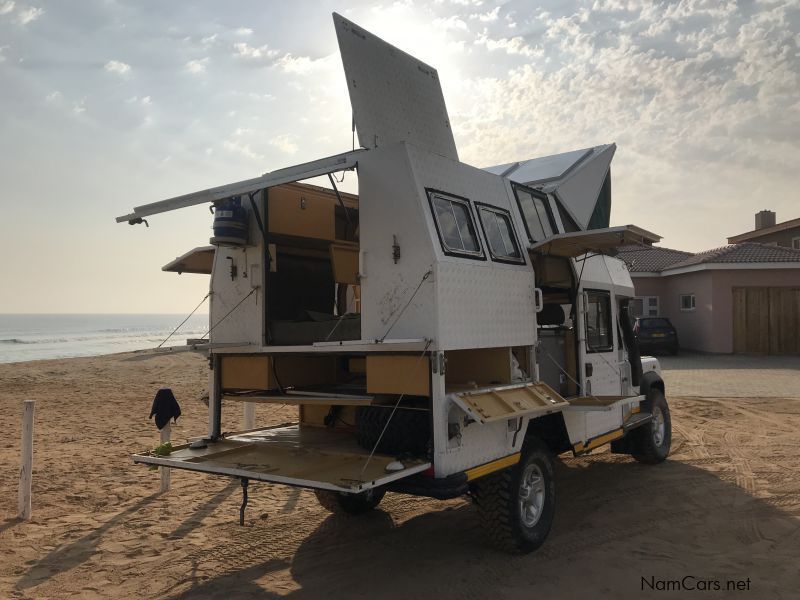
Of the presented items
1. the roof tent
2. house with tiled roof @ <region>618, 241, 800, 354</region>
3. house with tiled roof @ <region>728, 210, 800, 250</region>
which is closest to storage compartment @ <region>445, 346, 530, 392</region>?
the roof tent

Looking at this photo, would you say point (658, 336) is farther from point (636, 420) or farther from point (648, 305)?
point (636, 420)

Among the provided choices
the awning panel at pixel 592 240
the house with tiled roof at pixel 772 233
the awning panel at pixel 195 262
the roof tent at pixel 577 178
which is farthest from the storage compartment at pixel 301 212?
the house with tiled roof at pixel 772 233

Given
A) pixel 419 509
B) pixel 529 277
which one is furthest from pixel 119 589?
pixel 529 277

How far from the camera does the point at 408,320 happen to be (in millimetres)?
4590

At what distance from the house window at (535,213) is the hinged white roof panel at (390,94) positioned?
91cm

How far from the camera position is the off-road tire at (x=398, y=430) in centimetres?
474

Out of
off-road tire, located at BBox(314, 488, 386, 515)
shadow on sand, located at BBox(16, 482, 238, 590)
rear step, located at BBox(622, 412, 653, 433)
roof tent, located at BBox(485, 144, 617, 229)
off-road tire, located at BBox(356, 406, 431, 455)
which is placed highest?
roof tent, located at BBox(485, 144, 617, 229)

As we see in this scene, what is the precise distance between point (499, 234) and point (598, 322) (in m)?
2.11

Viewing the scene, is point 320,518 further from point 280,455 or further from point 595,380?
point 595,380

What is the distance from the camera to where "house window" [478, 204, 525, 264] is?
5305 millimetres

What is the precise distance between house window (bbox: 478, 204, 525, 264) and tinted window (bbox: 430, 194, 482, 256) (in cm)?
19

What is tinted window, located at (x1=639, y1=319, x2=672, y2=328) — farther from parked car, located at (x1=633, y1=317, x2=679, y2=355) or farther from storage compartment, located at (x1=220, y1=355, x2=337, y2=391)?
storage compartment, located at (x1=220, y1=355, x2=337, y2=391)

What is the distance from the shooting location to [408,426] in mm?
4770

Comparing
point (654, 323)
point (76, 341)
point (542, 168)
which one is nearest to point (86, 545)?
point (542, 168)
